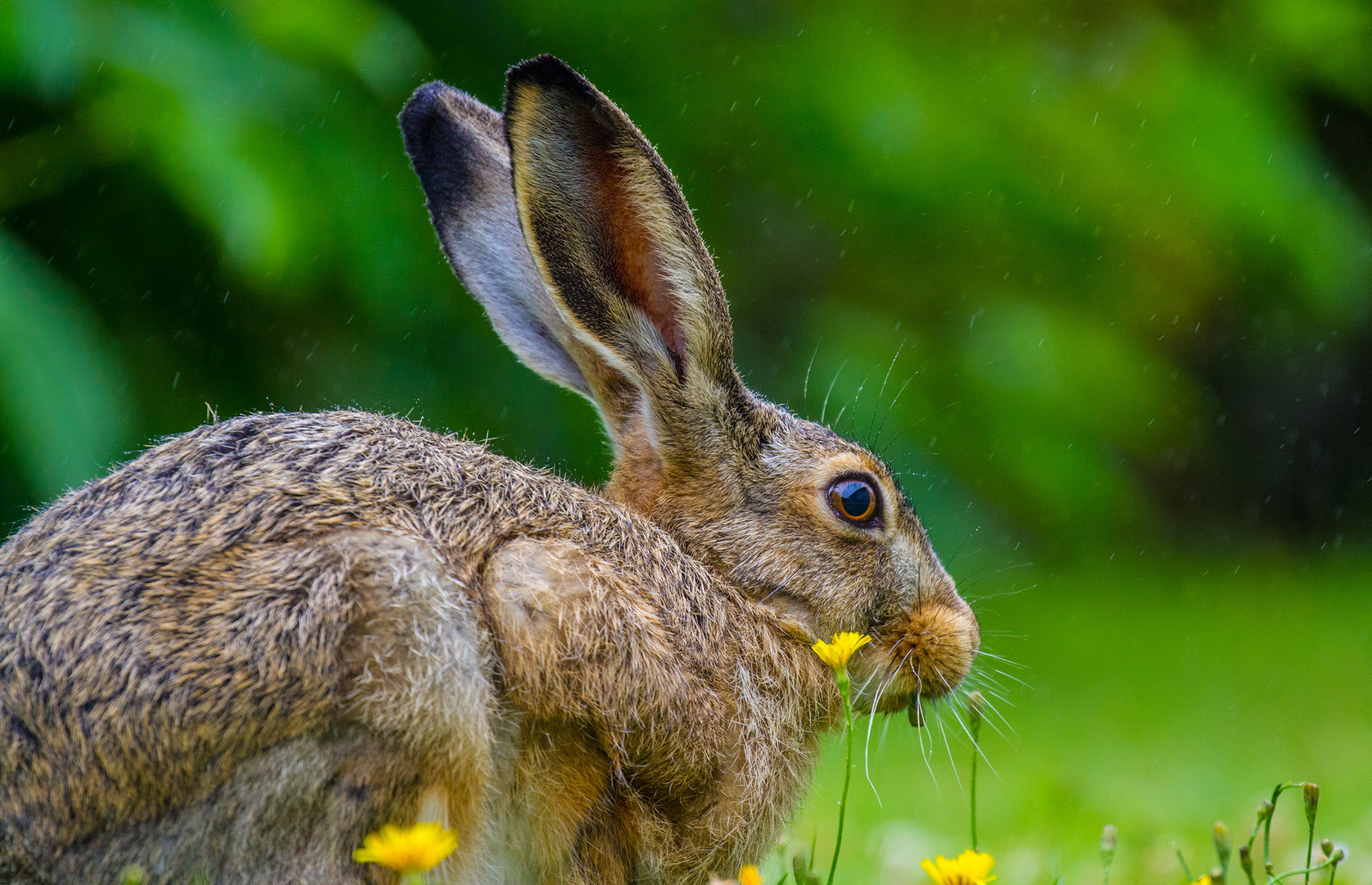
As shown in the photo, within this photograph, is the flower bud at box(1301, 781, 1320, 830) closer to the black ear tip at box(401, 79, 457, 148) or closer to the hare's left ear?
the hare's left ear

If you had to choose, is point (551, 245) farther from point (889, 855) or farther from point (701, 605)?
point (889, 855)

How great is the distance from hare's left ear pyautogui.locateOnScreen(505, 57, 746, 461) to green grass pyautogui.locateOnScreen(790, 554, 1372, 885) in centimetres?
112

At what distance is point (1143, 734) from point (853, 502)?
4.20 metres

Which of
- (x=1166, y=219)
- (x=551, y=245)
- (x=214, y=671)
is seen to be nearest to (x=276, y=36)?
(x=551, y=245)

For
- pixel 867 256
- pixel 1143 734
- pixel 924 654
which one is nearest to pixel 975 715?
pixel 924 654

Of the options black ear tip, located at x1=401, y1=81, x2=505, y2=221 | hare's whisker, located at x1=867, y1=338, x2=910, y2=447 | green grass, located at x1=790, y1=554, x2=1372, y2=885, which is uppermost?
black ear tip, located at x1=401, y1=81, x2=505, y2=221

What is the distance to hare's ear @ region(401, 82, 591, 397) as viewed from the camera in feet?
15.6

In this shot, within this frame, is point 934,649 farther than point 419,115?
No

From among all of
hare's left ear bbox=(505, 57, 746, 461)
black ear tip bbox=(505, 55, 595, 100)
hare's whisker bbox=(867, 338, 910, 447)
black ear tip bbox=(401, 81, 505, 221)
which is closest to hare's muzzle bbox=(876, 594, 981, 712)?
hare's left ear bbox=(505, 57, 746, 461)

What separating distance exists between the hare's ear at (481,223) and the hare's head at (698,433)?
8.9 inches

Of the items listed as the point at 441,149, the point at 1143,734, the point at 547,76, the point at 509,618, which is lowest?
the point at 1143,734

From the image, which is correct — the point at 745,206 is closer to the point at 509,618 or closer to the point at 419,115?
the point at 419,115

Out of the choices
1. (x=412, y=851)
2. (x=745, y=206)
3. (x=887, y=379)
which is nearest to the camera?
(x=412, y=851)

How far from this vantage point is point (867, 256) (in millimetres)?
8188
